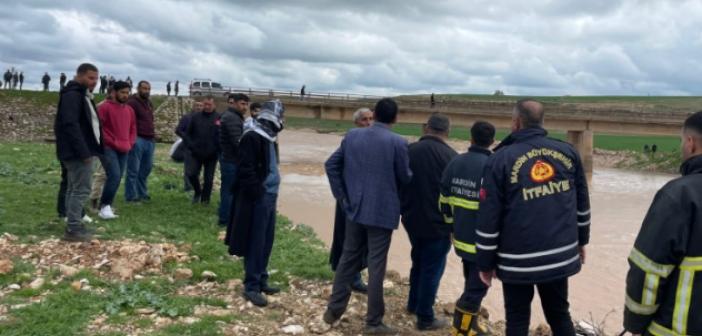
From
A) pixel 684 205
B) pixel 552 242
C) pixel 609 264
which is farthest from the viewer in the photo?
pixel 609 264

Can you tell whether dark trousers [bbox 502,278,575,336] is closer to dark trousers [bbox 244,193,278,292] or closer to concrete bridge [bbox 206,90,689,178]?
dark trousers [bbox 244,193,278,292]

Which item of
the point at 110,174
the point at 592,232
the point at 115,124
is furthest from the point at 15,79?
the point at 592,232

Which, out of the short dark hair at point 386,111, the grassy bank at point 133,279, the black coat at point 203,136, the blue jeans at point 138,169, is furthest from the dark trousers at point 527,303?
the blue jeans at point 138,169

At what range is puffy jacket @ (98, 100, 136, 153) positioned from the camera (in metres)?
A: 8.64

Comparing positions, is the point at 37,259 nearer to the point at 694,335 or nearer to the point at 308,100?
the point at 694,335

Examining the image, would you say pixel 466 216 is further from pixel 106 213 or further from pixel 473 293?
pixel 106 213

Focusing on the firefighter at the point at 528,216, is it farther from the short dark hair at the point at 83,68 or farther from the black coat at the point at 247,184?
the short dark hair at the point at 83,68

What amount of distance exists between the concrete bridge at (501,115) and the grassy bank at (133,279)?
99.9ft

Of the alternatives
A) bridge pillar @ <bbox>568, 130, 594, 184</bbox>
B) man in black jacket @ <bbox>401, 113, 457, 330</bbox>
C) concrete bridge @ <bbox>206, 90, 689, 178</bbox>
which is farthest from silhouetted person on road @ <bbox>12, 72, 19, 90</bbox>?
man in black jacket @ <bbox>401, 113, 457, 330</bbox>

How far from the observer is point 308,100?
4269 cm

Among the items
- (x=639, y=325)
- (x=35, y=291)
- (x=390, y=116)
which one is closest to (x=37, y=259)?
(x=35, y=291)

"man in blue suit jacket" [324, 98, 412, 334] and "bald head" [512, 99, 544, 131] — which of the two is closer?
"bald head" [512, 99, 544, 131]

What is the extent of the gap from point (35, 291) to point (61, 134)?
6.79 ft

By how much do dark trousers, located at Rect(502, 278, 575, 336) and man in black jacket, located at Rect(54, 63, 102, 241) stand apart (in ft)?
16.6
